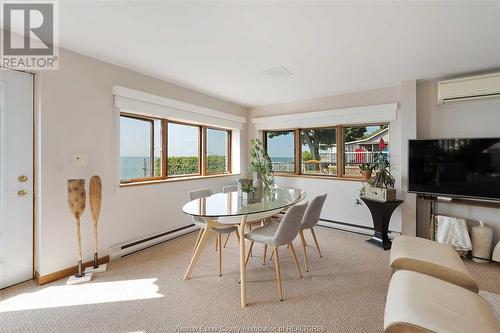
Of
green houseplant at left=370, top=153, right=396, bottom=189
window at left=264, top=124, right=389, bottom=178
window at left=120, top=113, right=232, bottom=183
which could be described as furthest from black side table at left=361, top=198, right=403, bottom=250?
window at left=120, top=113, right=232, bottom=183

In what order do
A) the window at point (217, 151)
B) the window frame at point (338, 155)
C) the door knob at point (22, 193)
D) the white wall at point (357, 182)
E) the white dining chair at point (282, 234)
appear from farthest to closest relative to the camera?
1. the window at point (217, 151)
2. the window frame at point (338, 155)
3. the white wall at point (357, 182)
4. the door knob at point (22, 193)
5. the white dining chair at point (282, 234)

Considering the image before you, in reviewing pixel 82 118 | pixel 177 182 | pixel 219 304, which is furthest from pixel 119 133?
pixel 219 304

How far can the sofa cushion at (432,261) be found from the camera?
166 cm

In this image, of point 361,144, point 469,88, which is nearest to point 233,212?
point 361,144

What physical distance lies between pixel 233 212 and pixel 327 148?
115 inches

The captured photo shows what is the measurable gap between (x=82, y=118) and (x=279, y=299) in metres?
2.80

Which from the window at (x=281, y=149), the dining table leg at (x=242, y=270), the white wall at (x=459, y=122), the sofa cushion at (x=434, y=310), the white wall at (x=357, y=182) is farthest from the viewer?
the window at (x=281, y=149)

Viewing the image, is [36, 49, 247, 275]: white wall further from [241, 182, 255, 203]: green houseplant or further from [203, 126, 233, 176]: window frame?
[241, 182, 255, 203]: green houseplant

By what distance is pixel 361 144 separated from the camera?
396cm

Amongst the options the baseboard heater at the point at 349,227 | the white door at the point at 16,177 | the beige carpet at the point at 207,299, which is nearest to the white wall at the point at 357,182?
the baseboard heater at the point at 349,227

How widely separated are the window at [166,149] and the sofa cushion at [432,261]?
3.17m

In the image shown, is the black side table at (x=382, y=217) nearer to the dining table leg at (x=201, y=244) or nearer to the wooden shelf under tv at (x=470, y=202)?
the wooden shelf under tv at (x=470, y=202)

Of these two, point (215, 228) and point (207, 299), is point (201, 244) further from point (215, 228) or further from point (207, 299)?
point (207, 299)

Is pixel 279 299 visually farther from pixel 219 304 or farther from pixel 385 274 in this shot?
pixel 385 274
